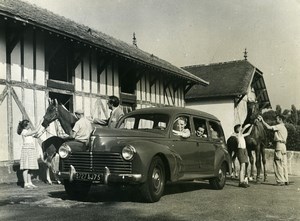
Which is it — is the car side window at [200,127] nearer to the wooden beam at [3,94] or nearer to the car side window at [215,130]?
the car side window at [215,130]

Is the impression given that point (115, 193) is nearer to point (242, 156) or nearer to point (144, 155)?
point (144, 155)

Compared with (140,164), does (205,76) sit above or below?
above

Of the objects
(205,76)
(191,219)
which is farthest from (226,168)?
(205,76)

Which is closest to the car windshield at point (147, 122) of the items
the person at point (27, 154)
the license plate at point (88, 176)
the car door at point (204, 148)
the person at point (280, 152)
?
the car door at point (204, 148)

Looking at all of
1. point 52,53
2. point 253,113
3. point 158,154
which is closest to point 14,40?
point 52,53

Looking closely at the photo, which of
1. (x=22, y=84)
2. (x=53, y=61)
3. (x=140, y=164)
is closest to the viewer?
(x=140, y=164)

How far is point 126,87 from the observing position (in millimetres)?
17547

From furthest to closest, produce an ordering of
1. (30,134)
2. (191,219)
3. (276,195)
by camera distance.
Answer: (30,134), (276,195), (191,219)

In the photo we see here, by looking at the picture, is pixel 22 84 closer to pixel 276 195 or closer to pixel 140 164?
pixel 140 164

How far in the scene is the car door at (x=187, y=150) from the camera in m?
7.91

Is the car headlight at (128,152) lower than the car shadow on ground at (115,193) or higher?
higher

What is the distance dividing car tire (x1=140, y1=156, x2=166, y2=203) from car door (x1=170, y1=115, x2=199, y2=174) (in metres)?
0.68

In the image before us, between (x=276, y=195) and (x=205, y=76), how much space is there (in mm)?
24677

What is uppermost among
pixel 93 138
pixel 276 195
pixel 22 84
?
pixel 22 84
